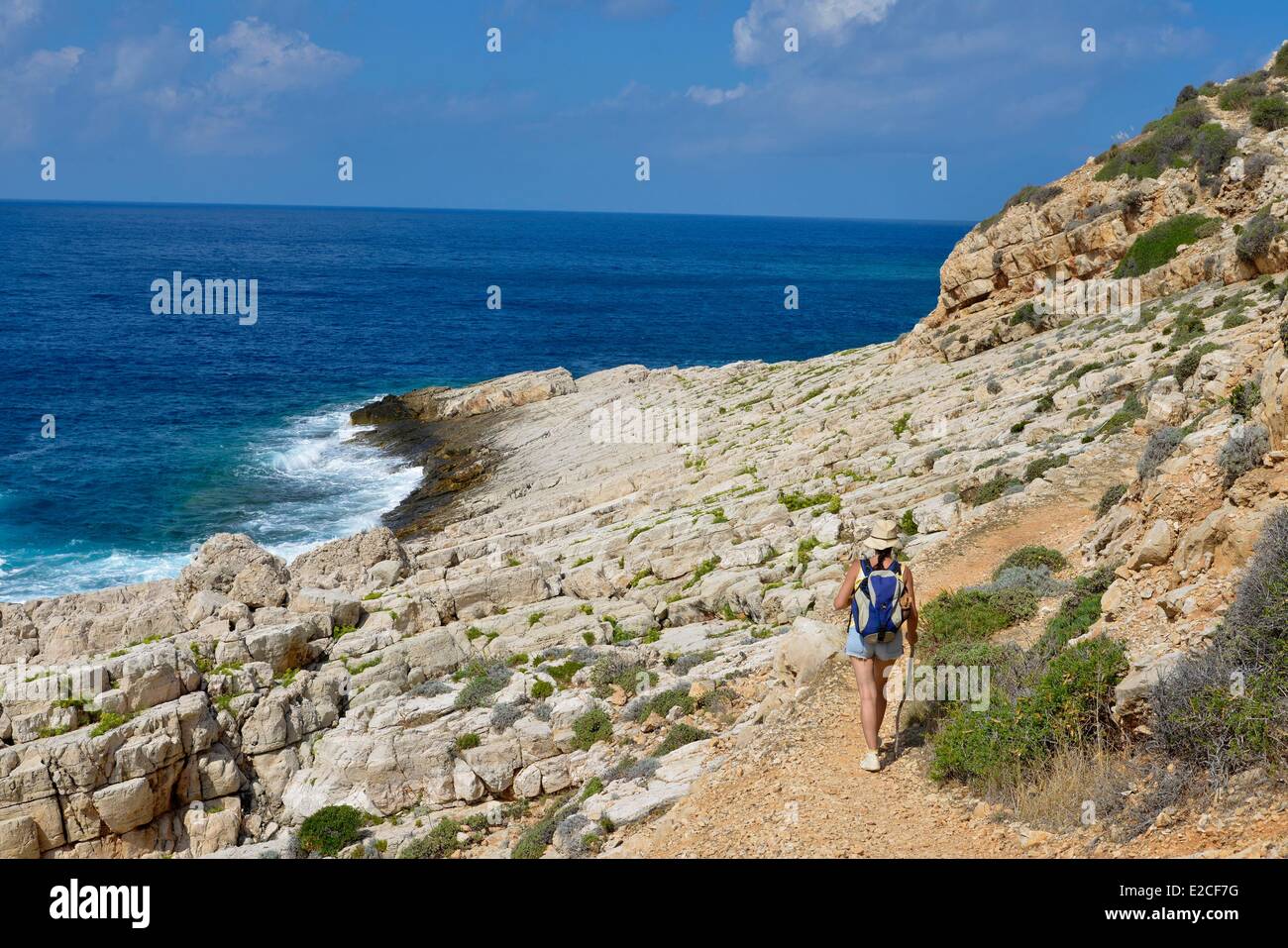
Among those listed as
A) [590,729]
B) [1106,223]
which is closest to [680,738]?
[590,729]

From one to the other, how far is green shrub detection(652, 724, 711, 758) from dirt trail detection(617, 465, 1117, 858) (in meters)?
1.43

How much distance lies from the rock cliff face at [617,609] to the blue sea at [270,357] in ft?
46.5

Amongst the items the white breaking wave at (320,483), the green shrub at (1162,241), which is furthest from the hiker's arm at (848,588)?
the white breaking wave at (320,483)

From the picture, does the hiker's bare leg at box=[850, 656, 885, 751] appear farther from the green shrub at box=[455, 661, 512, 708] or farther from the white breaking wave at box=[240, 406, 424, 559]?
the white breaking wave at box=[240, 406, 424, 559]

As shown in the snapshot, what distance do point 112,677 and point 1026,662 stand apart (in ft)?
51.6

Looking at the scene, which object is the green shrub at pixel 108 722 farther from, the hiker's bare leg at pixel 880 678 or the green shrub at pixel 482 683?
the hiker's bare leg at pixel 880 678

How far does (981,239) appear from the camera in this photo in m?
40.4

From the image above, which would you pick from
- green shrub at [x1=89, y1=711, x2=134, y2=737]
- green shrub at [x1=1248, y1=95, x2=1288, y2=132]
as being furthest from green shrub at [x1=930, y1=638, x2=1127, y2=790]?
green shrub at [x1=1248, y1=95, x2=1288, y2=132]

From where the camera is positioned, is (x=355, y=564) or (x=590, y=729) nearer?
(x=590, y=729)

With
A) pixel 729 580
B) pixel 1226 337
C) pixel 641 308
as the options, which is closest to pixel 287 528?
pixel 729 580

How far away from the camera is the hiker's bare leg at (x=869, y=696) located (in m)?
10.6

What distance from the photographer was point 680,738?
551 inches

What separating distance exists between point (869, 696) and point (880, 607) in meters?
1.05

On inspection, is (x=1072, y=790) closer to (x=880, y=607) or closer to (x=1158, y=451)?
(x=880, y=607)
